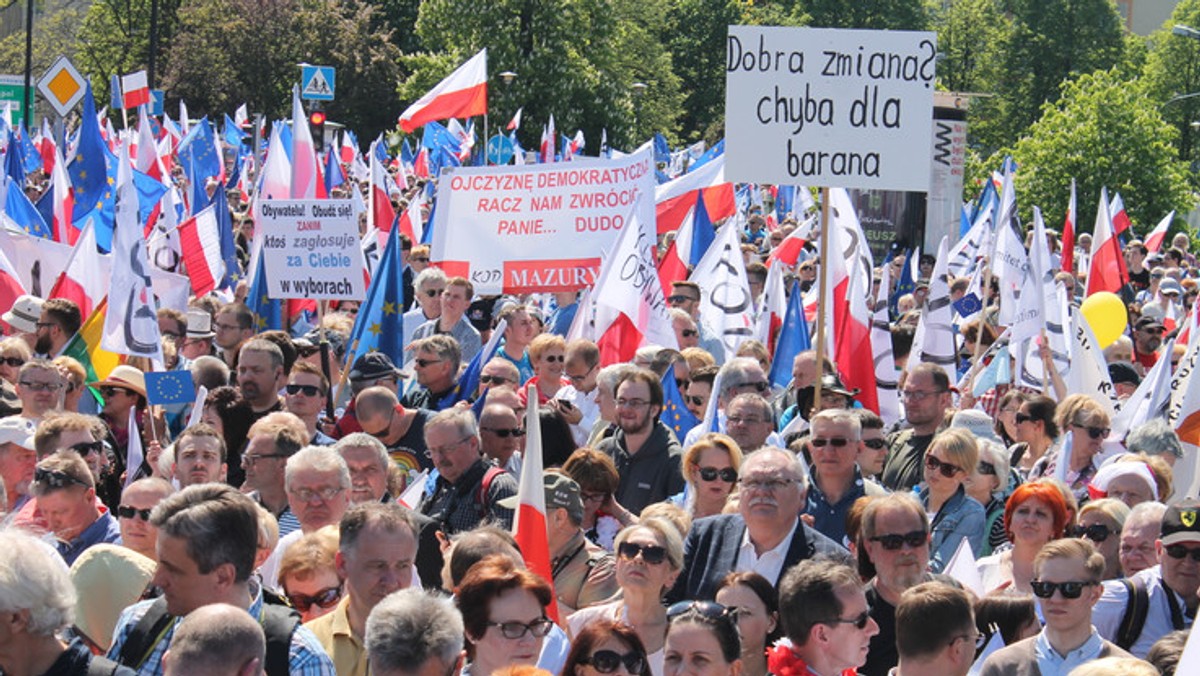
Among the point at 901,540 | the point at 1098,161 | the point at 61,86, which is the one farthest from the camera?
the point at 1098,161

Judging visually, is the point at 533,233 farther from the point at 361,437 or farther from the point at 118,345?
the point at 361,437

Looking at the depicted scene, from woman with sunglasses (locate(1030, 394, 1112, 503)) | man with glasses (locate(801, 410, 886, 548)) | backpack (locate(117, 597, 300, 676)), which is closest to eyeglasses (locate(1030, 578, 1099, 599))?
man with glasses (locate(801, 410, 886, 548))

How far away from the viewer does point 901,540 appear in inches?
231

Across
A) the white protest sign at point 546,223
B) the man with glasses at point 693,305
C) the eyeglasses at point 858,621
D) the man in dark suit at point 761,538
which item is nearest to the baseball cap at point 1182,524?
the man in dark suit at point 761,538

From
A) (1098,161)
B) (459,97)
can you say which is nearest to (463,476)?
(459,97)

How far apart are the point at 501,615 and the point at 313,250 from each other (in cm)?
621

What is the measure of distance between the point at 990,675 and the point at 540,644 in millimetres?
1449

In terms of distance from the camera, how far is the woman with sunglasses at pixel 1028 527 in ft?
21.0

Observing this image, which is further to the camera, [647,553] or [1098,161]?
[1098,161]

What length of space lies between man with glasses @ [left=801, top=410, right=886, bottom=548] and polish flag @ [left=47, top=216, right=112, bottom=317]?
6112mm

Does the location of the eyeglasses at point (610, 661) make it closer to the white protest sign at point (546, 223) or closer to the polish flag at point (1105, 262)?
the white protest sign at point (546, 223)

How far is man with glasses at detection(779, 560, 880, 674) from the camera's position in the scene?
5.02 m

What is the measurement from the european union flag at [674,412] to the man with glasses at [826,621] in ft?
13.4

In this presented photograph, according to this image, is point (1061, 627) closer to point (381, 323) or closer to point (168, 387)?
point (168, 387)
